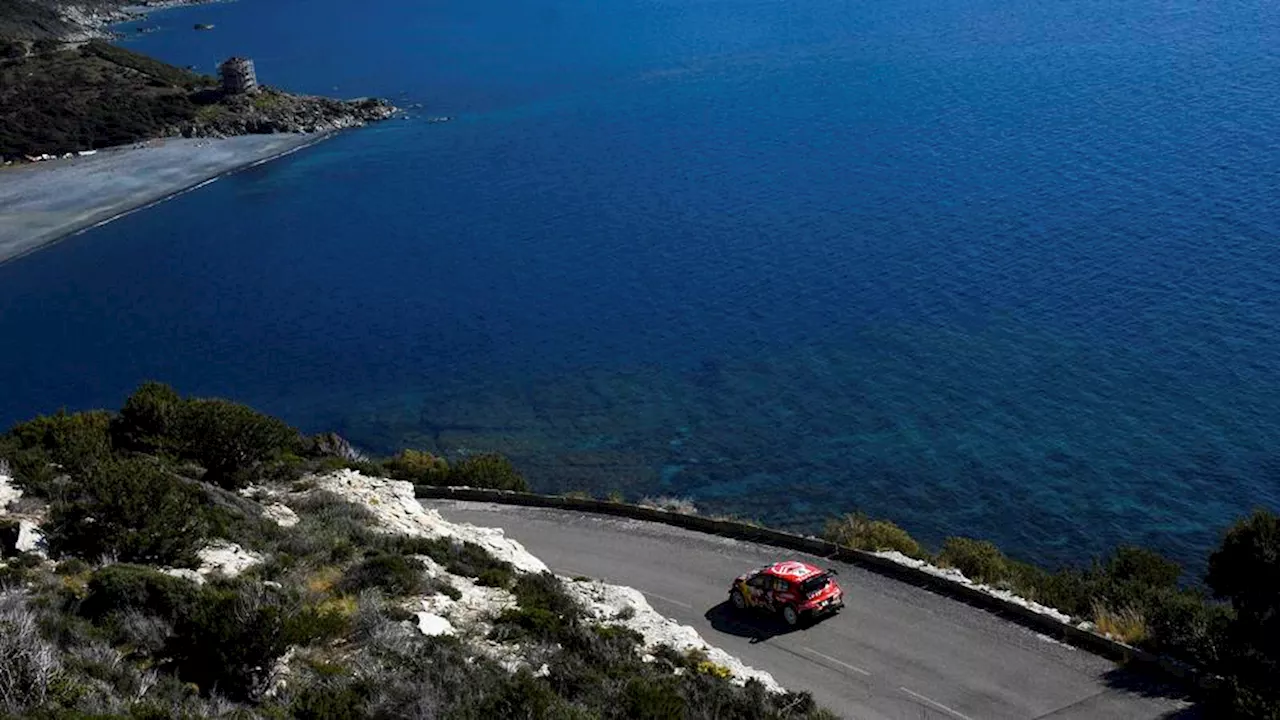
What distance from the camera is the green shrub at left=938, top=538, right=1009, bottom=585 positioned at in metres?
31.7

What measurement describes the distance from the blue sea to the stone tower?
60.2ft

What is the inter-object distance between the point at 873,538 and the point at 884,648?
8.95 meters

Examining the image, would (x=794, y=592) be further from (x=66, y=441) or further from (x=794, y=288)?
(x=794, y=288)

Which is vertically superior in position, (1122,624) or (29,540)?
(29,540)

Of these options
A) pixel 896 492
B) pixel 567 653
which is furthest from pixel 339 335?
pixel 567 653

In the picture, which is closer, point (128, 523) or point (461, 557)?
point (128, 523)

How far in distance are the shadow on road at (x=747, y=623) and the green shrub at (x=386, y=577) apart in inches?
304

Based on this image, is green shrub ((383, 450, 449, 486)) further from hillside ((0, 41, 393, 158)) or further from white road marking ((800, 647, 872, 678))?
hillside ((0, 41, 393, 158))

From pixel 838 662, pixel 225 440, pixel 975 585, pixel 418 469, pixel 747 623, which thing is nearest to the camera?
pixel 838 662

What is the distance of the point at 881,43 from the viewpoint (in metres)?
138

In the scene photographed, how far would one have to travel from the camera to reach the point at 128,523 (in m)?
23.5

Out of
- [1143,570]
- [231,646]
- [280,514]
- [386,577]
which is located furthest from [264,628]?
[1143,570]

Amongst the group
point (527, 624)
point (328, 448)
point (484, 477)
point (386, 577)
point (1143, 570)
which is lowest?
point (1143, 570)

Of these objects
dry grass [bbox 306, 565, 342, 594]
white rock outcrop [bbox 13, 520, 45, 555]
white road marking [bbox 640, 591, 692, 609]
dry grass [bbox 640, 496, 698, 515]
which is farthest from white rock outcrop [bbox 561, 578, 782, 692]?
white rock outcrop [bbox 13, 520, 45, 555]
